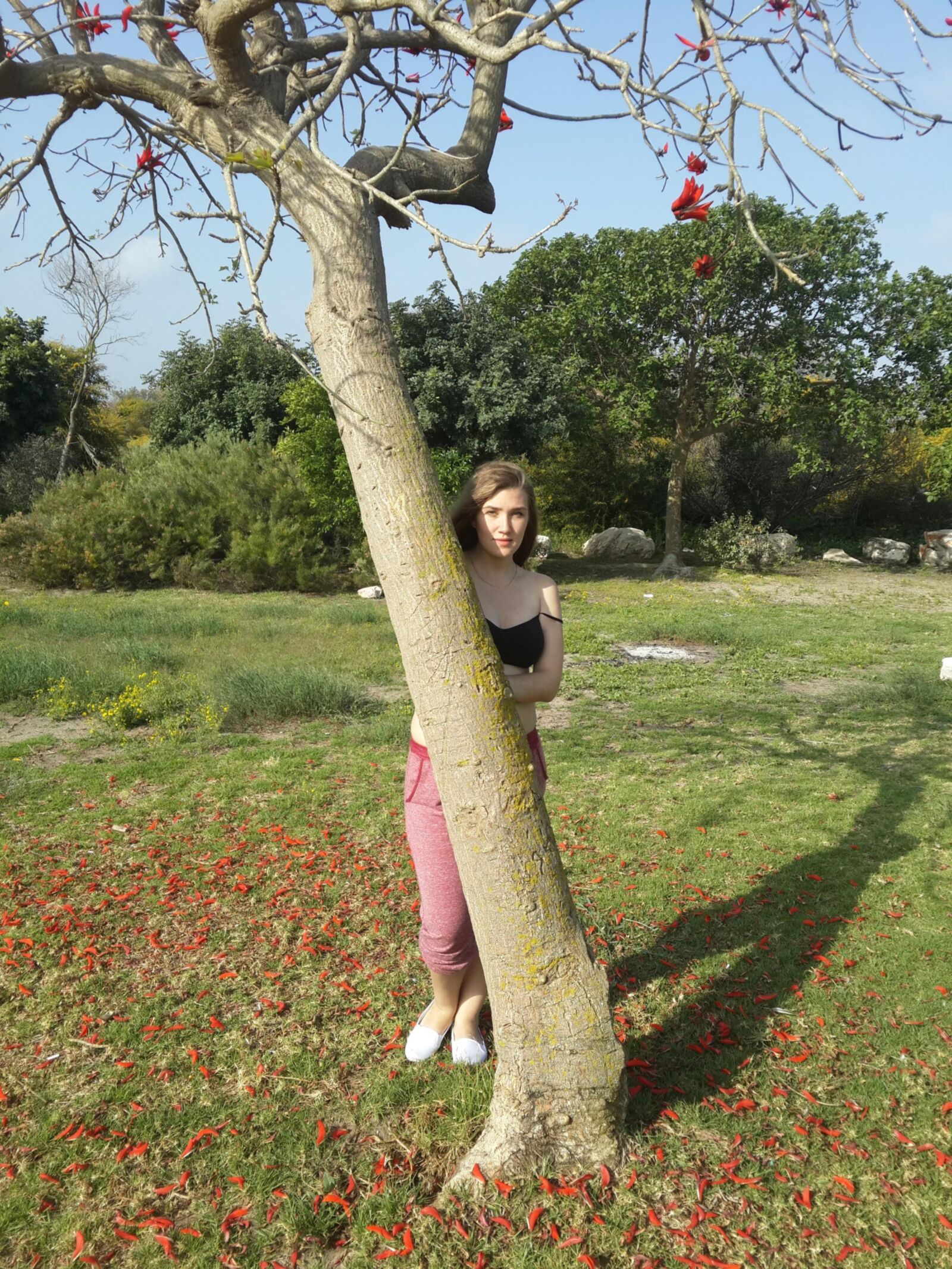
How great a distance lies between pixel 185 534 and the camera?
15.3 meters

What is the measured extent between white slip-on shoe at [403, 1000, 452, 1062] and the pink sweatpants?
0.28m

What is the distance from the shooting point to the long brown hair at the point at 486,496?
2555mm

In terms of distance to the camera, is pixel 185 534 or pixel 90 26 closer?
pixel 90 26

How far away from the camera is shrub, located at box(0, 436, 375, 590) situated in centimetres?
1488

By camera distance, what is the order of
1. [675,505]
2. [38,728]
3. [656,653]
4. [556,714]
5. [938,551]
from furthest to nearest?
[938,551] → [675,505] → [656,653] → [556,714] → [38,728]

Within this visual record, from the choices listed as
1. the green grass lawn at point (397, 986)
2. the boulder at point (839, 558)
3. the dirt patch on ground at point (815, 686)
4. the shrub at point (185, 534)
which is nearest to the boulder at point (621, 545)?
the boulder at point (839, 558)

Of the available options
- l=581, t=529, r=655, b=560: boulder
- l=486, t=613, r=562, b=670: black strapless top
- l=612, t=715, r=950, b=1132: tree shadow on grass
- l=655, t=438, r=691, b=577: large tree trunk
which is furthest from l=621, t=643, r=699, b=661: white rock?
l=581, t=529, r=655, b=560: boulder

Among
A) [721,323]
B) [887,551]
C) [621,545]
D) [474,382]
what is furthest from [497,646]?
[887,551]

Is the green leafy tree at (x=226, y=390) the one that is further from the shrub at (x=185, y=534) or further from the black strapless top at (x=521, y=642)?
the black strapless top at (x=521, y=642)

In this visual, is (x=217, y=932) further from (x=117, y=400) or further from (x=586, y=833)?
(x=117, y=400)

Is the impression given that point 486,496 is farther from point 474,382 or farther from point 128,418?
point 128,418

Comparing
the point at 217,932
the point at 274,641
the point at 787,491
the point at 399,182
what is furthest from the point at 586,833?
the point at 787,491

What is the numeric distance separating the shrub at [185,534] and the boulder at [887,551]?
40.9 feet

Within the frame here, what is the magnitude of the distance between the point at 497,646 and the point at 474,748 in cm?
49
